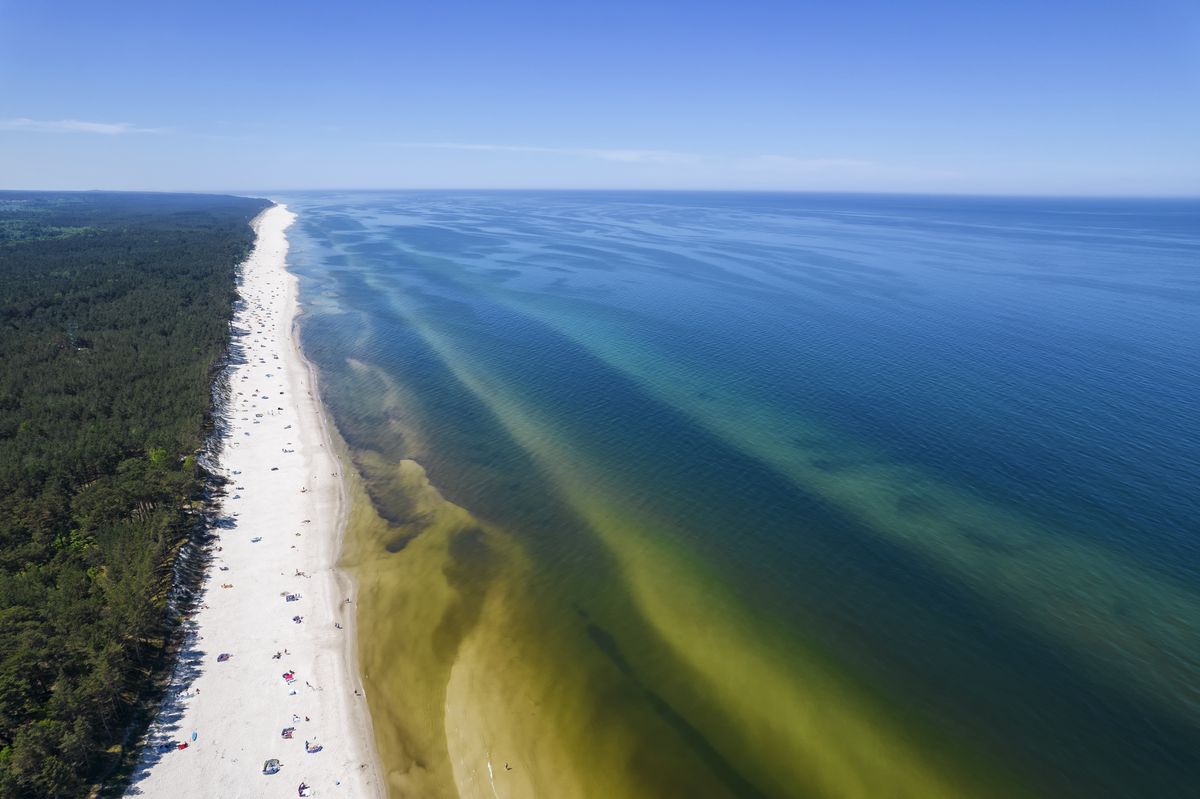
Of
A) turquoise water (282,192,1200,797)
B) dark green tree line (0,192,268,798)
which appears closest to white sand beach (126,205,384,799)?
dark green tree line (0,192,268,798)

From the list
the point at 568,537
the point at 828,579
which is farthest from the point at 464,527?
the point at 828,579

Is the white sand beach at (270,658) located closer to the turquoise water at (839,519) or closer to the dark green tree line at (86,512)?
the dark green tree line at (86,512)

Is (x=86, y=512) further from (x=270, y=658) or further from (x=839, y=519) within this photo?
(x=839, y=519)

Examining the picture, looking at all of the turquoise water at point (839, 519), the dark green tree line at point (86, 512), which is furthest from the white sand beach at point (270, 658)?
Answer: the turquoise water at point (839, 519)

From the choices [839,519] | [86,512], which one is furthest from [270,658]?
[839,519]

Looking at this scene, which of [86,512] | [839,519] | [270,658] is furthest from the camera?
[839,519]

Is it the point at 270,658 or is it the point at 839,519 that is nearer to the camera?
the point at 270,658

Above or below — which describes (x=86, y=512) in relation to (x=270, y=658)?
above
